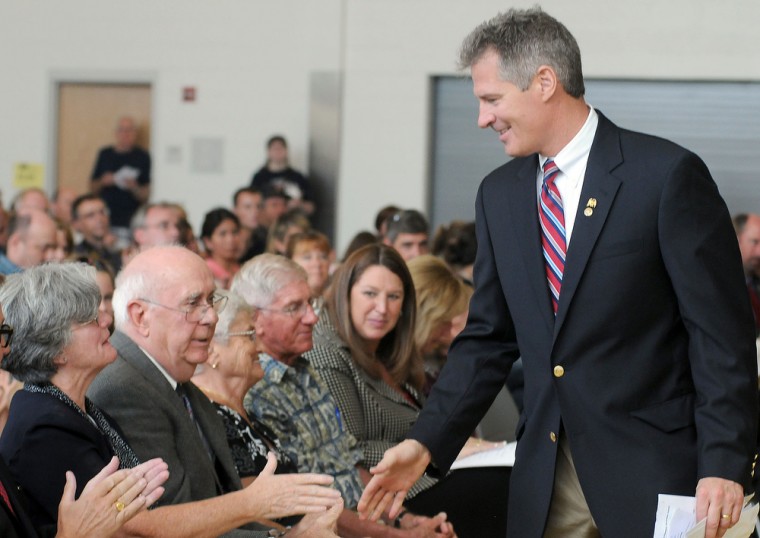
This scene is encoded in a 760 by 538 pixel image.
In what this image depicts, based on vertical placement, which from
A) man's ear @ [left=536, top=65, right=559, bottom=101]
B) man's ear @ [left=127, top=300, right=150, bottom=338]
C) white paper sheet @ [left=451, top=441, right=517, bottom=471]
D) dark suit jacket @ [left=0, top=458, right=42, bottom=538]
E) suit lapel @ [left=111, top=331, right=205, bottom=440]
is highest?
man's ear @ [left=536, top=65, right=559, bottom=101]

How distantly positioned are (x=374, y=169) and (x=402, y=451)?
9330mm

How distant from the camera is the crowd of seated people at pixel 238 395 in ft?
8.98

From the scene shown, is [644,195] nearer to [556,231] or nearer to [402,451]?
[556,231]

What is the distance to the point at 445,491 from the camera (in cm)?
410

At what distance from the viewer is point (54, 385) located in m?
2.86

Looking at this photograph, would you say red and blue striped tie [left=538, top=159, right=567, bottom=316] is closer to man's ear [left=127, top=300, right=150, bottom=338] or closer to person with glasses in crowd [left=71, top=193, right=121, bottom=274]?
man's ear [left=127, top=300, right=150, bottom=338]

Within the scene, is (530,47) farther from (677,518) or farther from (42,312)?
(42,312)

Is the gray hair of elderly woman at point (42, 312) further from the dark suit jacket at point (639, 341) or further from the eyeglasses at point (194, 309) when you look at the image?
the dark suit jacket at point (639, 341)

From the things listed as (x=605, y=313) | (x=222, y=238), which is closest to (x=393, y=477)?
(x=605, y=313)

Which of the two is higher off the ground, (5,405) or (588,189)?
(588,189)

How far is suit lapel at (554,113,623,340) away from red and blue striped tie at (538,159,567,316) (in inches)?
2.0

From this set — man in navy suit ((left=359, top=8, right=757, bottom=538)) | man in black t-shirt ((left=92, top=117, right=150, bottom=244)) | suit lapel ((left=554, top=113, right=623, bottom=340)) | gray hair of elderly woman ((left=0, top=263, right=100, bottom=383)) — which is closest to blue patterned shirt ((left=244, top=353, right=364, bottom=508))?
gray hair of elderly woman ((left=0, top=263, right=100, bottom=383))

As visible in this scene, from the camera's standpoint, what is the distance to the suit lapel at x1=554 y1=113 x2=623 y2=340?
2521mm

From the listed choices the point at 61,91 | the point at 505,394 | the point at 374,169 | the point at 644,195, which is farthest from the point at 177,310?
the point at 61,91
